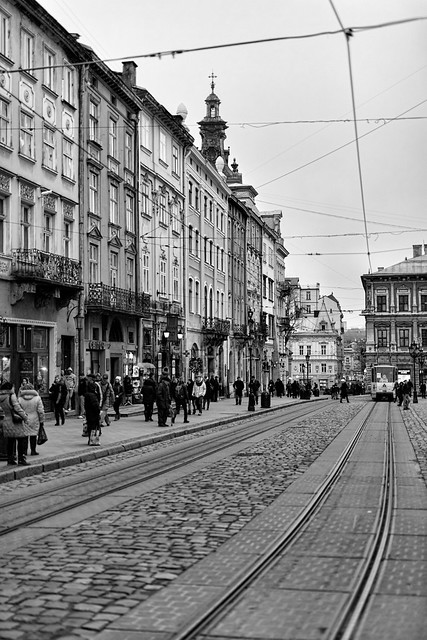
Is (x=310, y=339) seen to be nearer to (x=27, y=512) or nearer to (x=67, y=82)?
(x=67, y=82)

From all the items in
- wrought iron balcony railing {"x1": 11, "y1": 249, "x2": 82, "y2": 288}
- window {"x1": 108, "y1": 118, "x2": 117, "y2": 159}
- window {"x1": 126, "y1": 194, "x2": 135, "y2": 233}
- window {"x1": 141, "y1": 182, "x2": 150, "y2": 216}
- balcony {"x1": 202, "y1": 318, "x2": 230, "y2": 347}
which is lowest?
balcony {"x1": 202, "y1": 318, "x2": 230, "y2": 347}

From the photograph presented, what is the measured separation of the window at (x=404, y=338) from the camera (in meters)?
106

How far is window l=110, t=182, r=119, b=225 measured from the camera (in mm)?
39125

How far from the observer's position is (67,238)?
34031 mm

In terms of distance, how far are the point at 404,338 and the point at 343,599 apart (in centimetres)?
10168

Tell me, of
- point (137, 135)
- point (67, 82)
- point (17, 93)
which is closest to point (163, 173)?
point (137, 135)

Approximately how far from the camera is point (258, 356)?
79.1 m

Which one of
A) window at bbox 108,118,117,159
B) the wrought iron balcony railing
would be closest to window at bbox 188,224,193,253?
window at bbox 108,118,117,159

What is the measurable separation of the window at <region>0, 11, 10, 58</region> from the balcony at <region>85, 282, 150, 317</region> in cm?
1020

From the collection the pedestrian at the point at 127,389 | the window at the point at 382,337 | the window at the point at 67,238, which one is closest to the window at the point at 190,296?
the pedestrian at the point at 127,389

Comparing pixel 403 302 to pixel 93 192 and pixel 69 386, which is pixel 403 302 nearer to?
pixel 93 192

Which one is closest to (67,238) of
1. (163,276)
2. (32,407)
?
(163,276)

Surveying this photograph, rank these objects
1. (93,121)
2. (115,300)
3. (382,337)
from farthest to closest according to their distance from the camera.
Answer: (382,337) → (115,300) → (93,121)

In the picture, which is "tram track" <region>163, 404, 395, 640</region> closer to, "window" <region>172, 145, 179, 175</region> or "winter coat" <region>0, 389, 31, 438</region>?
"winter coat" <region>0, 389, 31, 438</region>
